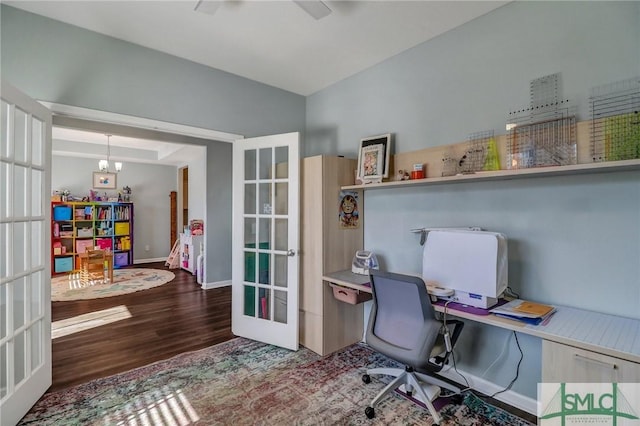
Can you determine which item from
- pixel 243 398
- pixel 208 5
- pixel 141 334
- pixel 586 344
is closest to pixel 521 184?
pixel 586 344

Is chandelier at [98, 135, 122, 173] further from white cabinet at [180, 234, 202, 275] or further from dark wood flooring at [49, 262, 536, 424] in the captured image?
dark wood flooring at [49, 262, 536, 424]

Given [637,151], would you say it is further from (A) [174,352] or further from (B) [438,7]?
(A) [174,352]

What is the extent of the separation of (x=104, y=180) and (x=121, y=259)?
1.82 meters

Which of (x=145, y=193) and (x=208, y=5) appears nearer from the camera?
(x=208, y=5)

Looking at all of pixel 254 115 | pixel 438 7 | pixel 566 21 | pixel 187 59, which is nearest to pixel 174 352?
pixel 254 115

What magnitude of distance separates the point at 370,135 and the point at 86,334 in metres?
3.57

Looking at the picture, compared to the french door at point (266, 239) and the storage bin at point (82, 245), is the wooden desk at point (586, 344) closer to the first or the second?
the french door at point (266, 239)

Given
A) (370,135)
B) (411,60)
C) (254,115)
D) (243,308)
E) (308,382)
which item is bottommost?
(308,382)

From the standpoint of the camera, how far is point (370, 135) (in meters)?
2.92

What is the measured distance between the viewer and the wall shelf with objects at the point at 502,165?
4.99 feet

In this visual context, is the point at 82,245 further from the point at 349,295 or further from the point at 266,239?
the point at 349,295

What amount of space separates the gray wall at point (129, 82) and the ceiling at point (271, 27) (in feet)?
0.34

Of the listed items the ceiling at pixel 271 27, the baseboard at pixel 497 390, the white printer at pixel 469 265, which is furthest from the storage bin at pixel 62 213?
the baseboard at pixel 497 390

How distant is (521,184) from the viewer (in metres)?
1.98
